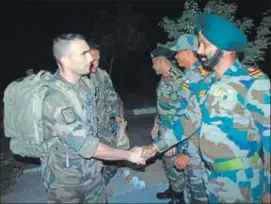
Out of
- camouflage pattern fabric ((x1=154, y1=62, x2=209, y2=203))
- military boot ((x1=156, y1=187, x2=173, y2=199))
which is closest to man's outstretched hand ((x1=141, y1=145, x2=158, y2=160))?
camouflage pattern fabric ((x1=154, y1=62, x2=209, y2=203))

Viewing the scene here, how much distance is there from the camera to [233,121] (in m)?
2.99

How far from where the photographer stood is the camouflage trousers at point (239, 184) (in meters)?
3.06

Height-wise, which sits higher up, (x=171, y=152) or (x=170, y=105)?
(x=170, y=105)

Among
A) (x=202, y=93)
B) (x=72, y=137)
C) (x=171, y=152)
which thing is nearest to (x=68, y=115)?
(x=72, y=137)

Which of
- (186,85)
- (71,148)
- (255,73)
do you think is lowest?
(71,148)

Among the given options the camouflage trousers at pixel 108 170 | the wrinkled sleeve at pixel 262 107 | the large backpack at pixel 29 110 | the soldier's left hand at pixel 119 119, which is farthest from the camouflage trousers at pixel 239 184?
the camouflage trousers at pixel 108 170

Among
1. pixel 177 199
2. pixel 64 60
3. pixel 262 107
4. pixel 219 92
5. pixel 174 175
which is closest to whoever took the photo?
pixel 262 107

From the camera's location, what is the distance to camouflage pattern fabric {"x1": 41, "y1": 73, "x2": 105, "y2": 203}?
10.5 feet

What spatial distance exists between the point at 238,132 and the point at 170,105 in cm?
187

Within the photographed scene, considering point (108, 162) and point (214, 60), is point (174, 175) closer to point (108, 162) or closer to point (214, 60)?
point (108, 162)

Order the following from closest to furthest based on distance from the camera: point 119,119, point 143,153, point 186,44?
point 143,153, point 186,44, point 119,119

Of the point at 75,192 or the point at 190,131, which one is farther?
the point at 190,131

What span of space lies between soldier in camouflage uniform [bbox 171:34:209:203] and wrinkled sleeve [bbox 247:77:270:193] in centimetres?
79

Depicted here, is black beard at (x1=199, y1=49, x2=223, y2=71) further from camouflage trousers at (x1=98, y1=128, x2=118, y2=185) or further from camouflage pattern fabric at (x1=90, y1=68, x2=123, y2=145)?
camouflage trousers at (x1=98, y1=128, x2=118, y2=185)
